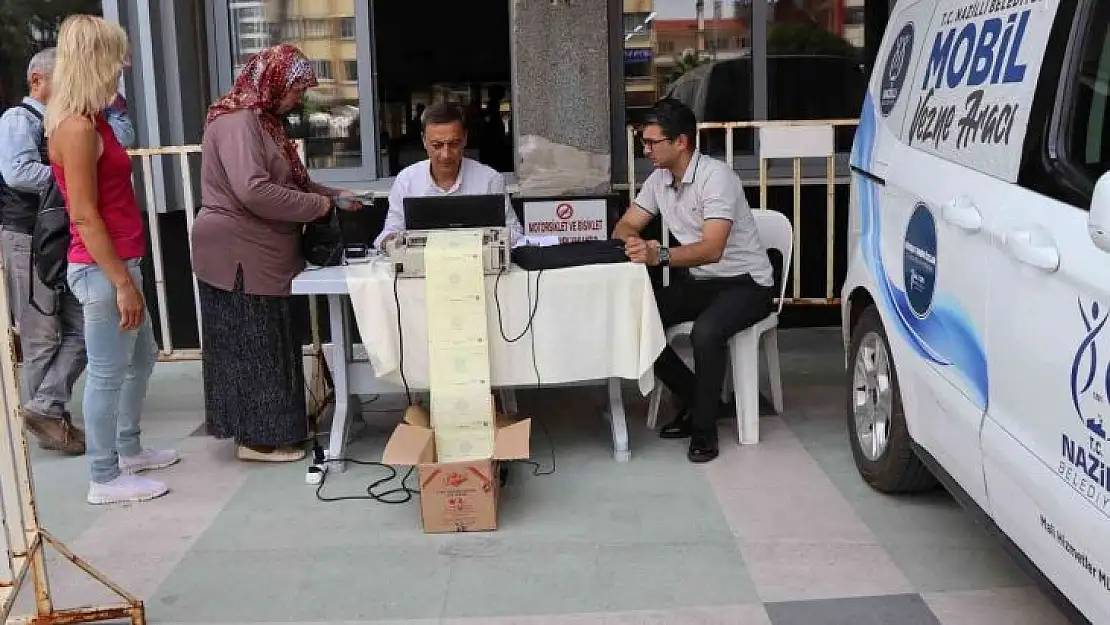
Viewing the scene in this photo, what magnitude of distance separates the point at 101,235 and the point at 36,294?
1.19 m

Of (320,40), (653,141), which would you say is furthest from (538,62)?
(653,141)

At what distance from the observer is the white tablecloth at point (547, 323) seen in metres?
4.15

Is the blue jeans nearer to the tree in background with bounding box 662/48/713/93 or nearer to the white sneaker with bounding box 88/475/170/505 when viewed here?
the white sneaker with bounding box 88/475/170/505

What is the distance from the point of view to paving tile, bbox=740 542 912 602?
3.23 metres

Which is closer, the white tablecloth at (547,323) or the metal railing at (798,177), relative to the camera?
the white tablecloth at (547,323)

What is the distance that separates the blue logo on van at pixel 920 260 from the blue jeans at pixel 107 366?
8.45 feet

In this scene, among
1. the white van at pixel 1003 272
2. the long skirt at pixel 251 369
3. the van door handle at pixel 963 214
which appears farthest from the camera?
the long skirt at pixel 251 369

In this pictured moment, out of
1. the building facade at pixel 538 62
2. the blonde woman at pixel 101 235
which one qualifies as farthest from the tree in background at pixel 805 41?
the blonde woman at pixel 101 235

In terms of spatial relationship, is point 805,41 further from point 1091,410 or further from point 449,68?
point 1091,410

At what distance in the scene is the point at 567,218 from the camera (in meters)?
6.01

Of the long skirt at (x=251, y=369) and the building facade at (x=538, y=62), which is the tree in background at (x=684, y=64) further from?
the long skirt at (x=251, y=369)

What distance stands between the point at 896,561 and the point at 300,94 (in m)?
2.72

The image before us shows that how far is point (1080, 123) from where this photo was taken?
2.60 meters

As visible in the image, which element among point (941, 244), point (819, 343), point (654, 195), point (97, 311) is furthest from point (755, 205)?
point (97, 311)
